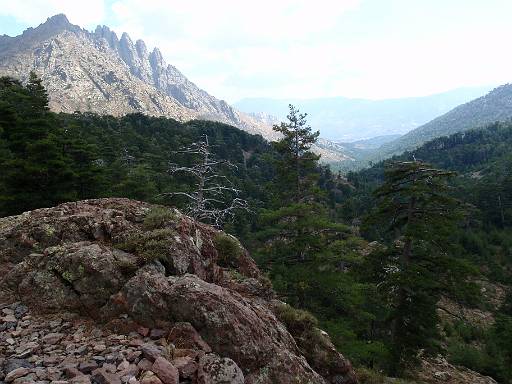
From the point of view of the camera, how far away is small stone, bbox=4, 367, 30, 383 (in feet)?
18.1

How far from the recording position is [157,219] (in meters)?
9.76

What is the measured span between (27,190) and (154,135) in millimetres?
75116

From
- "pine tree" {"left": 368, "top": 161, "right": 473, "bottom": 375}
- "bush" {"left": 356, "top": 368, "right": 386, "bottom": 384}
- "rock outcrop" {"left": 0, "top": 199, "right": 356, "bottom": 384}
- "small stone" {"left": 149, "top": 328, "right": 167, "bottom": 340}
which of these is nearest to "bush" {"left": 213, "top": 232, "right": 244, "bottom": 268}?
"rock outcrop" {"left": 0, "top": 199, "right": 356, "bottom": 384}

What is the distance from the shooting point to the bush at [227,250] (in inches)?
472

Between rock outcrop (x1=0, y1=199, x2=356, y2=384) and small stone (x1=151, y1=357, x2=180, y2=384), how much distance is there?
0.05ft

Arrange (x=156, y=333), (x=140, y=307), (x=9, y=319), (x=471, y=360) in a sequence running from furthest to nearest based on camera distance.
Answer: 1. (x=471, y=360)
2. (x=140, y=307)
3. (x=9, y=319)
4. (x=156, y=333)

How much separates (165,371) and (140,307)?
1617mm

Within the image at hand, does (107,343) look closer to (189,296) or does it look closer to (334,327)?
Result: (189,296)

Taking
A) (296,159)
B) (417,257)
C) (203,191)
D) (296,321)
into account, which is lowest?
(417,257)

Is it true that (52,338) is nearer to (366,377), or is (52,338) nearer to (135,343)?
(135,343)

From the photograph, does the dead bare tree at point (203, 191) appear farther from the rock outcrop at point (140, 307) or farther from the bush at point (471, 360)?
the bush at point (471, 360)

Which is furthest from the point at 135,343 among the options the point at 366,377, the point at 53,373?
the point at 366,377

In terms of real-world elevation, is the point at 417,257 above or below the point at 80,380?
below

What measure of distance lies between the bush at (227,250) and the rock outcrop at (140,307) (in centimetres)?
181
